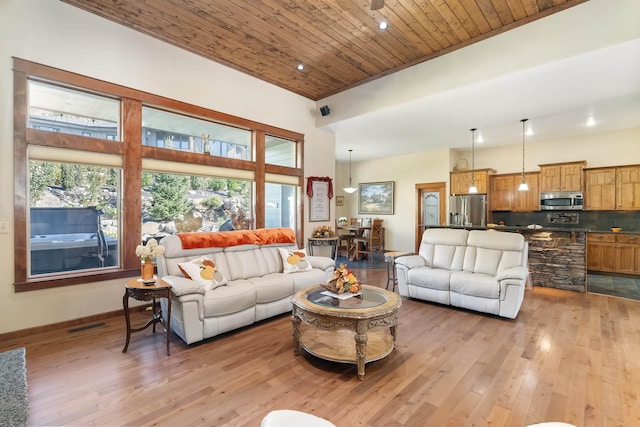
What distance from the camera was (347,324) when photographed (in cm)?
232

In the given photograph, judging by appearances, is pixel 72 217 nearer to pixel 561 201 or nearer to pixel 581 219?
pixel 561 201

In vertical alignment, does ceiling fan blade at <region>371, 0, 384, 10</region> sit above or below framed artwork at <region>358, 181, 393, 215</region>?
above

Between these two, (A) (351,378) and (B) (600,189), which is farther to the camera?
(B) (600,189)

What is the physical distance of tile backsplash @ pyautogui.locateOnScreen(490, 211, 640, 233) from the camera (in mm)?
6086

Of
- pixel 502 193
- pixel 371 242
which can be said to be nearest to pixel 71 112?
pixel 371 242

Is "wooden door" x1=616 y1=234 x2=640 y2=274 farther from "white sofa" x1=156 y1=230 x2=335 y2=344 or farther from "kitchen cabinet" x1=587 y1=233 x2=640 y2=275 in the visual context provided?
"white sofa" x1=156 y1=230 x2=335 y2=344

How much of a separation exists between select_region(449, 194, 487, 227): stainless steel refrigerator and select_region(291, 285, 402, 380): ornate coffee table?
5505mm

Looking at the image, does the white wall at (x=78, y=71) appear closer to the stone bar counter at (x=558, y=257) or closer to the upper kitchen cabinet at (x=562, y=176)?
the stone bar counter at (x=558, y=257)

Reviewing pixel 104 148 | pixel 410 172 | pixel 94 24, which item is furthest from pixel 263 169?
pixel 410 172

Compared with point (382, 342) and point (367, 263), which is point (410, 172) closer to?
point (367, 263)

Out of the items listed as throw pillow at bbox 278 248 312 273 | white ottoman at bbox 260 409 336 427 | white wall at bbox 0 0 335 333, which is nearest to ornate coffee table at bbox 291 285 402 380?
throw pillow at bbox 278 248 312 273

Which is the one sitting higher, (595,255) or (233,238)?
(233,238)

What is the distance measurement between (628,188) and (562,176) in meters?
1.09

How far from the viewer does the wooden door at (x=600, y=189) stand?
604 centimetres
